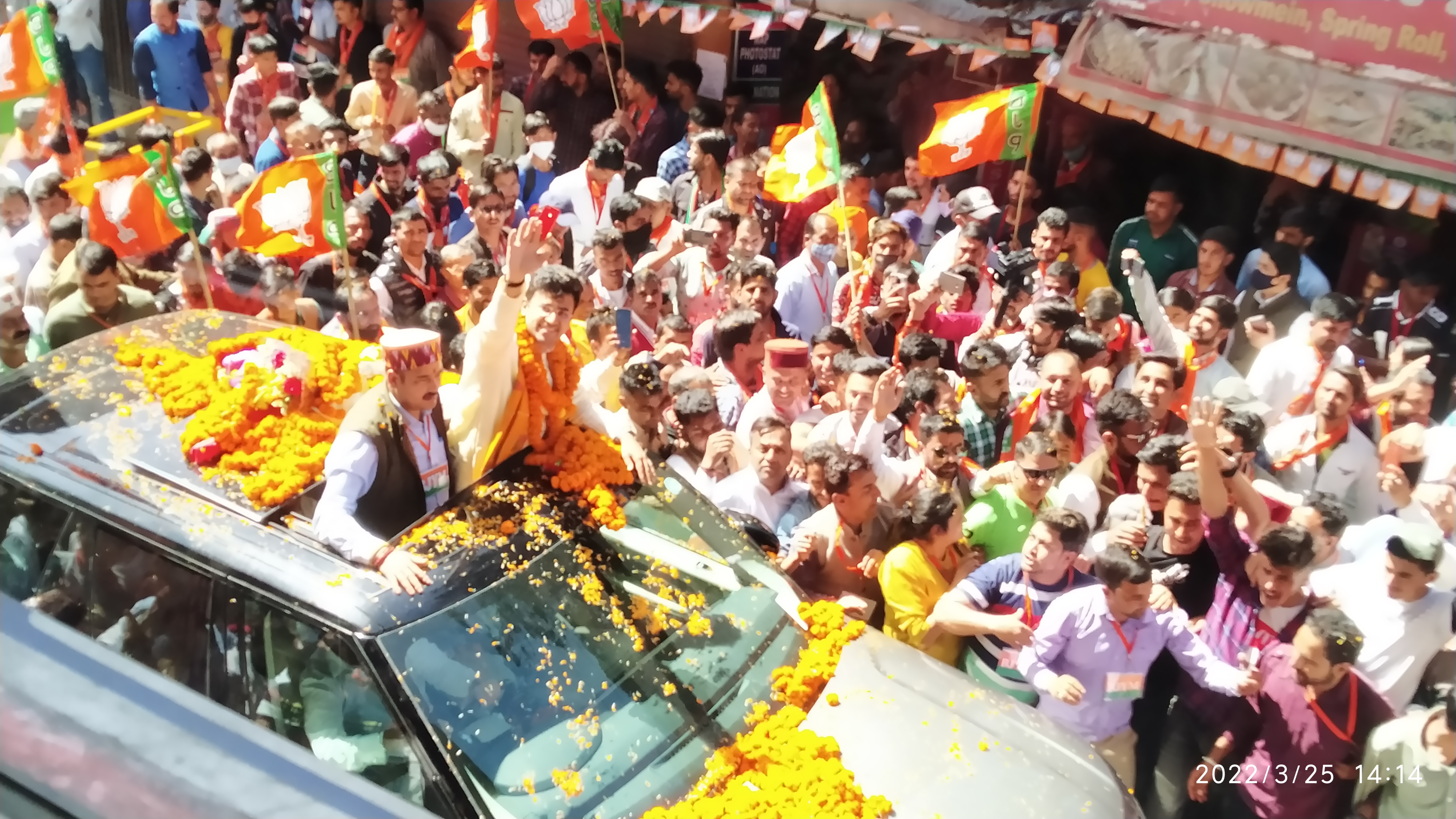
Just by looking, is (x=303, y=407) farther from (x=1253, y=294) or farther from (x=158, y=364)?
(x=1253, y=294)

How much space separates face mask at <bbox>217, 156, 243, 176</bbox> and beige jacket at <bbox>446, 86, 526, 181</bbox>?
137cm

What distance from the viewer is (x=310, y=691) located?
3018 millimetres

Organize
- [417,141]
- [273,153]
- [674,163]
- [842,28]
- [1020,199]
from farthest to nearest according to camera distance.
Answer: [417,141]
[273,153]
[674,163]
[842,28]
[1020,199]

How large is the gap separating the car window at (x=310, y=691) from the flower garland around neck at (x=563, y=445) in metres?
0.95

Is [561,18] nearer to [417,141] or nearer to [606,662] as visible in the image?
[417,141]

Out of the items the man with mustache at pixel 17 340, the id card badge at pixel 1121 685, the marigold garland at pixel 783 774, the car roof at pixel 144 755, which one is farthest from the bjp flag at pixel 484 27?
the car roof at pixel 144 755

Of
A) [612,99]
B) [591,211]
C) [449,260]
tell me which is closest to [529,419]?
[449,260]

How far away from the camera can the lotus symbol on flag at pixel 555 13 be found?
7.43 m

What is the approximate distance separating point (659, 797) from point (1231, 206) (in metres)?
4.13

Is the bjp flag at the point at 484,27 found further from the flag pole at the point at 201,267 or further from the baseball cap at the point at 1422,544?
the baseball cap at the point at 1422,544

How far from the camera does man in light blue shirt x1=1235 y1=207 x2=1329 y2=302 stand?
516 centimetres

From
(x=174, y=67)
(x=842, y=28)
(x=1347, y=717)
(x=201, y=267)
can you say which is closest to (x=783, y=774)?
(x=1347, y=717)

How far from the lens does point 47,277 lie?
5926 mm

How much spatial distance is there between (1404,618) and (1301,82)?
7.54 feet
